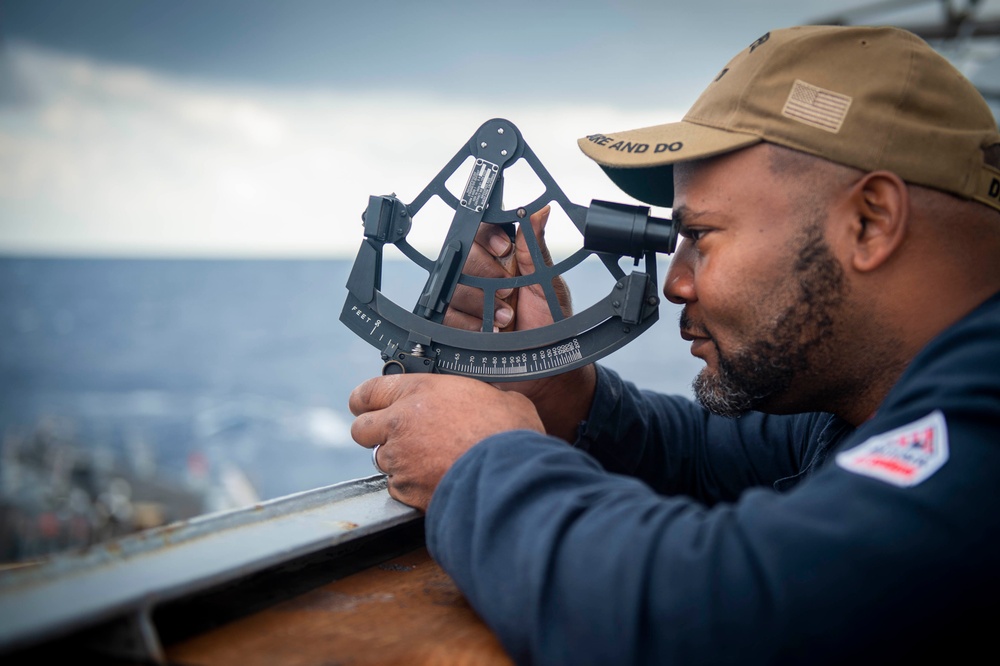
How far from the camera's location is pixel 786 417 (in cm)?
197

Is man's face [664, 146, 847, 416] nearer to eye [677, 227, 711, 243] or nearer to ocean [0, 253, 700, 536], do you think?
eye [677, 227, 711, 243]

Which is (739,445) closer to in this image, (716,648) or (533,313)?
(533,313)

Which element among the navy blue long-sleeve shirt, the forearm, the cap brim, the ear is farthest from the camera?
the forearm

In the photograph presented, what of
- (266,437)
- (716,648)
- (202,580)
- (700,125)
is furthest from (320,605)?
(266,437)

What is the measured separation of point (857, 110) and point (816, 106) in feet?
0.21

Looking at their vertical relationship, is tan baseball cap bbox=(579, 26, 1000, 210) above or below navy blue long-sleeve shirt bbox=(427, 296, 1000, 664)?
above

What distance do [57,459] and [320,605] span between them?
25400 millimetres

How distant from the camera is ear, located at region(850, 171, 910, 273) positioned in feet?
4.24

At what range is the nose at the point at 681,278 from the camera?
1.52 m

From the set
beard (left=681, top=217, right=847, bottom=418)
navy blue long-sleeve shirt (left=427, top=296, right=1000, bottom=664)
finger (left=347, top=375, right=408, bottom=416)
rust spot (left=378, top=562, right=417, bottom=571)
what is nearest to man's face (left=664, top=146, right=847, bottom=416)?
beard (left=681, top=217, right=847, bottom=418)

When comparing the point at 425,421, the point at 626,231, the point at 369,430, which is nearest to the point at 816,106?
the point at 626,231

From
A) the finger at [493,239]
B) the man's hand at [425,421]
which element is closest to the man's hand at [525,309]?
the finger at [493,239]

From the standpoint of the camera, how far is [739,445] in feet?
6.48

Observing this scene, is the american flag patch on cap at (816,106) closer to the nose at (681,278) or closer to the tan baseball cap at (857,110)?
the tan baseball cap at (857,110)
